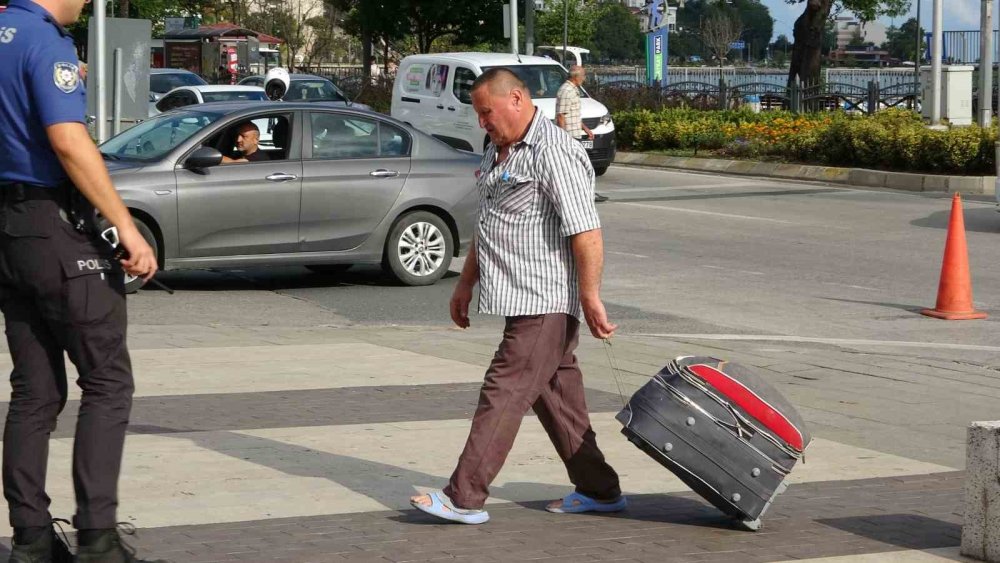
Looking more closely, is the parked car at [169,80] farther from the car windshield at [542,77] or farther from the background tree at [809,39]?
the background tree at [809,39]

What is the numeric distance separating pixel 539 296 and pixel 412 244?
7627mm

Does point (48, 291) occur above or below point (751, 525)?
above

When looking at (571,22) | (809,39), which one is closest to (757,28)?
(571,22)

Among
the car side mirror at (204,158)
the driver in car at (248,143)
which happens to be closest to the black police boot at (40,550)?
the car side mirror at (204,158)

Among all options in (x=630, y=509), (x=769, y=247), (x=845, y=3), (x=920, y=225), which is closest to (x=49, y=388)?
(x=630, y=509)

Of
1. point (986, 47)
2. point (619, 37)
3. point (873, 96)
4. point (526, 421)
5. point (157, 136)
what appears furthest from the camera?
point (619, 37)

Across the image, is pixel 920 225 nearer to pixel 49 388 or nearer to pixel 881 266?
pixel 881 266

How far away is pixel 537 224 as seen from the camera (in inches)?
204

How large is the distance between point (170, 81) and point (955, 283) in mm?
23172

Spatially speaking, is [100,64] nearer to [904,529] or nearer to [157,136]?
[157,136]

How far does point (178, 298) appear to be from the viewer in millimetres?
12070

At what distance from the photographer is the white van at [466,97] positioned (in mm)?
23531

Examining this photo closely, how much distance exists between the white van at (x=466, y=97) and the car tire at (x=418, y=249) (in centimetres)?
1015

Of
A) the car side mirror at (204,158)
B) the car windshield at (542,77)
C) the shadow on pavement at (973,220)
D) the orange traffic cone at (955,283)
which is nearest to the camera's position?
the orange traffic cone at (955,283)
